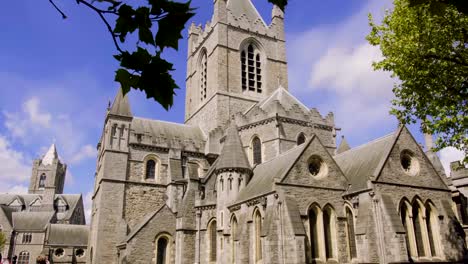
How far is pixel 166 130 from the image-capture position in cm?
3412

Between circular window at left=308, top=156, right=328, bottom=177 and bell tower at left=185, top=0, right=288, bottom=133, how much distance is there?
1484 cm

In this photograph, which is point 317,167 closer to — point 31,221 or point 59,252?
point 59,252

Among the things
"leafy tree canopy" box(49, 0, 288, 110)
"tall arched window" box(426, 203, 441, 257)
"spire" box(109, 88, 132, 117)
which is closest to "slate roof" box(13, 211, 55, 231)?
"spire" box(109, 88, 132, 117)

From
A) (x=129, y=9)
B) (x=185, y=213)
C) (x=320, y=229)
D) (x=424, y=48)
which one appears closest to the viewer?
(x=129, y=9)

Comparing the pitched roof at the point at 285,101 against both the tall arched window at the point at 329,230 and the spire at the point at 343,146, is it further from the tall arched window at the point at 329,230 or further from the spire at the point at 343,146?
the tall arched window at the point at 329,230

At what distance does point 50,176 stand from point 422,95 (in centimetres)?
8457

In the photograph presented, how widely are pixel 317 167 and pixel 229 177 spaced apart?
18.4 ft

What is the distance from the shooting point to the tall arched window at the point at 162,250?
2352cm

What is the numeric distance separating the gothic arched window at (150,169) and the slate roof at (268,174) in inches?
384

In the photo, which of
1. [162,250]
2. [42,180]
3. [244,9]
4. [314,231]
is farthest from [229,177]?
Answer: [42,180]

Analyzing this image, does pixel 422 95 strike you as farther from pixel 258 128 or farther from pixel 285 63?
pixel 285 63

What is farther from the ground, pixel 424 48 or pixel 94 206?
pixel 424 48

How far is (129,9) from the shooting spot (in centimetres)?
274

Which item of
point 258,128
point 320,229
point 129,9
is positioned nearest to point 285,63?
point 258,128
